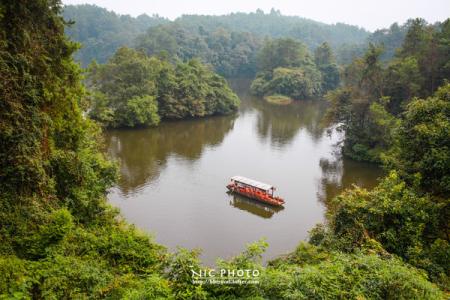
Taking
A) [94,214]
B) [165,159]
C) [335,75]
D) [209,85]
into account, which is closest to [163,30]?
[335,75]

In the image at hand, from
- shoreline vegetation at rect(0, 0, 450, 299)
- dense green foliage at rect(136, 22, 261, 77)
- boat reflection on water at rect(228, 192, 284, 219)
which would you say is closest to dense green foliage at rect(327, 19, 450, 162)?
boat reflection on water at rect(228, 192, 284, 219)

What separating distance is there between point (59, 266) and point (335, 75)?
6262 centimetres

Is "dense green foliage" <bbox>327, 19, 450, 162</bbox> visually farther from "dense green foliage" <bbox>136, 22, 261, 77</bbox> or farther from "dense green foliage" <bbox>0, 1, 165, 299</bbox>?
"dense green foliage" <bbox>136, 22, 261, 77</bbox>

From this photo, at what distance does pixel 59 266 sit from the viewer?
8.67 meters

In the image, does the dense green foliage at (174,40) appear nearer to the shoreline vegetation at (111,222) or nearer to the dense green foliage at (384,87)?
the dense green foliage at (384,87)

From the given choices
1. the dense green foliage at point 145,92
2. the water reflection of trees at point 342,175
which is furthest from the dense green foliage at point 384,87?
the dense green foliage at point 145,92

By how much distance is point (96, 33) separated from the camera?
97688 millimetres

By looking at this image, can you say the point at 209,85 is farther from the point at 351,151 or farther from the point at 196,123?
the point at 351,151

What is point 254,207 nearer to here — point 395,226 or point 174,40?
point 395,226

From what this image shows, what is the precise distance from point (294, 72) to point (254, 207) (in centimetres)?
4028

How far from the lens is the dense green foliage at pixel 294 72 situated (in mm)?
56625

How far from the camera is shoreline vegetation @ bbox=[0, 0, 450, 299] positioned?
7520mm

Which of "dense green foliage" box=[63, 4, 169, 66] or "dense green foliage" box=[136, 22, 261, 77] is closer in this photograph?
"dense green foliage" box=[136, 22, 261, 77]

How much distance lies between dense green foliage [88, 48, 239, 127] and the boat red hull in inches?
523
